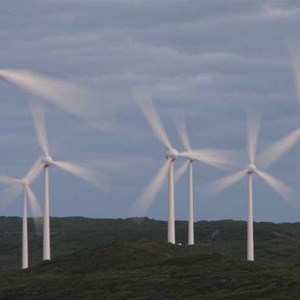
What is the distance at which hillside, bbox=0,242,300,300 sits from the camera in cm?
9575

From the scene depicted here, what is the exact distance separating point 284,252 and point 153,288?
333 ft

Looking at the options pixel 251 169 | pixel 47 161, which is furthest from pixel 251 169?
pixel 47 161

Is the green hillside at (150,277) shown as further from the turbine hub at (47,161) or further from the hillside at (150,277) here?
the turbine hub at (47,161)

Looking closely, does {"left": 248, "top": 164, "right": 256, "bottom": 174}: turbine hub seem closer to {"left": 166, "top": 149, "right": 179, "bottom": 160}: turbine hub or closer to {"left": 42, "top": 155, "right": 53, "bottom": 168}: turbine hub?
{"left": 166, "top": 149, "right": 179, "bottom": 160}: turbine hub

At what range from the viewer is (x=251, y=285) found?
9619cm

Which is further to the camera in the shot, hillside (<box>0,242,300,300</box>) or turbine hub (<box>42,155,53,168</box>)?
turbine hub (<box>42,155,53,168</box>)

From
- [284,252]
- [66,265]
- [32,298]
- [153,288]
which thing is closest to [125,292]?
[153,288]

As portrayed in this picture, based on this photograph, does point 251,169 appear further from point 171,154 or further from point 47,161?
point 47,161

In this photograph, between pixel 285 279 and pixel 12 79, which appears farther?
pixel 285 279

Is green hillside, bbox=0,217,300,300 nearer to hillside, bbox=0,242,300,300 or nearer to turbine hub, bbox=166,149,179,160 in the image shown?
hillside, bbox=0,242,300,300

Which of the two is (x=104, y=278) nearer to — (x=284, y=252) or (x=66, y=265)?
(x=66, y=265)

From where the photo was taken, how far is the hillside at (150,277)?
314 ft

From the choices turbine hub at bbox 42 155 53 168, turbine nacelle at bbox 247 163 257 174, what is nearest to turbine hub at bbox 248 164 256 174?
turbine nacelle at bbox 247 163 257 174

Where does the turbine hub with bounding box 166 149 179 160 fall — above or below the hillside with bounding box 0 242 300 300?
above
